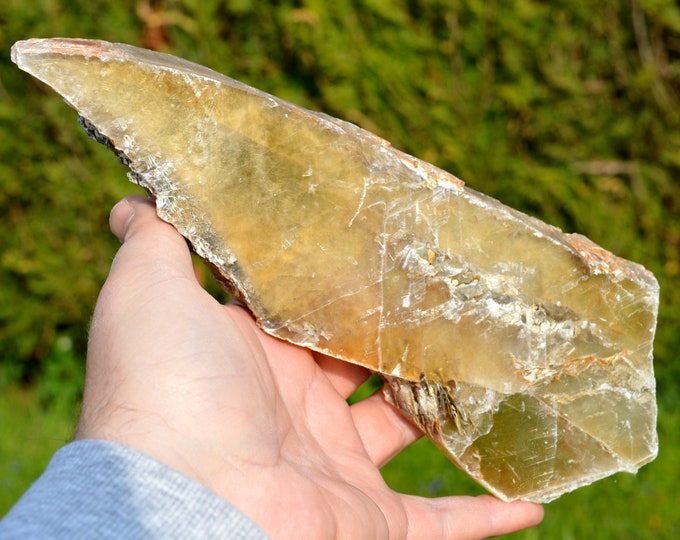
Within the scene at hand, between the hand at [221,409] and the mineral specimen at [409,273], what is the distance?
14 centimetres

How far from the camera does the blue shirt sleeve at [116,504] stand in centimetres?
161

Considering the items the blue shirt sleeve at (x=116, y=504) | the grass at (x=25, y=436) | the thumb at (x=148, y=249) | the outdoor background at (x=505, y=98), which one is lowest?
the grass at (x=25, y=436)

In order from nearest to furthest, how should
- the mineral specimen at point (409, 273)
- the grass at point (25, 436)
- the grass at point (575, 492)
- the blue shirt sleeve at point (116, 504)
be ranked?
the blue shirt sleeve at point (116, 504) → the mineral specimen at point (409, 273) → the grass at point (575, 492) → the grass at point (25, 436)

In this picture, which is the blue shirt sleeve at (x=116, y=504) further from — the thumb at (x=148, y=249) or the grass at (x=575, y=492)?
the grass at (x=575, y=492)

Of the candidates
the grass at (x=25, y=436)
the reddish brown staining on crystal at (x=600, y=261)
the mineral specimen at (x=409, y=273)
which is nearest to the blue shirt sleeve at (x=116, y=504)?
the mineral specimen at (x=409, y=273)

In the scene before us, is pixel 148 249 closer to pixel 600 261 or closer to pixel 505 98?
pixel 600 261

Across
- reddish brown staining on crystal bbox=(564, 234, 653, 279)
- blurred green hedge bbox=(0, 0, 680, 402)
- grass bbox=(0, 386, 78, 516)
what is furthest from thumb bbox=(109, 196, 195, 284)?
blurred green hedge bbox=(0, 0, 680, 402)

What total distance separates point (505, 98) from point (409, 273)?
1742mm

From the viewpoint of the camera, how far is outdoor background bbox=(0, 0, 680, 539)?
142 inches

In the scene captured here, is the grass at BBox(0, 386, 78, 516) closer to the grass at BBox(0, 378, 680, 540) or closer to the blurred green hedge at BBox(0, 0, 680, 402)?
the grass at BBox(0, 378, 680, 540)

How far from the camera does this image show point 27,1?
413cm

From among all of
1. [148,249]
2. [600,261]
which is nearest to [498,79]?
[600,261]

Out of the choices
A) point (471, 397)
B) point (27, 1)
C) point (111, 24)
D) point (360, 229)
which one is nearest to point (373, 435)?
point (471, 397)

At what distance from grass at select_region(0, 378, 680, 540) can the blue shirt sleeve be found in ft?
4.71
